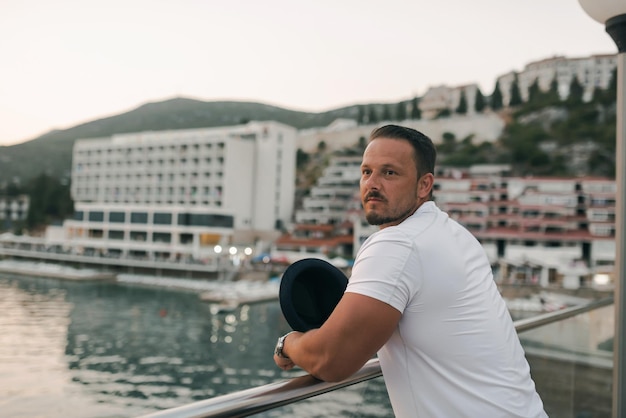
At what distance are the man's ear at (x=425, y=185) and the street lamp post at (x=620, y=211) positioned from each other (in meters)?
1.10

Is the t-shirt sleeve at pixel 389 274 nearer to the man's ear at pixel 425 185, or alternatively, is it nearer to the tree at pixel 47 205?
the man's ear at pixel 425 185

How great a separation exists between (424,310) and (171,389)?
64.8 feet

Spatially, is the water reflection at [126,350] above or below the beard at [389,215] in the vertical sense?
below

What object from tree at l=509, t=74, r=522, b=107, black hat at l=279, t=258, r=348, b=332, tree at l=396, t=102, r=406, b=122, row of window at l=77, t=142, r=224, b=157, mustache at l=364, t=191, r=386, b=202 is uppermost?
tree at l=509, t=74, r=522, b=107

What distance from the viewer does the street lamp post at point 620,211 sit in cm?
190

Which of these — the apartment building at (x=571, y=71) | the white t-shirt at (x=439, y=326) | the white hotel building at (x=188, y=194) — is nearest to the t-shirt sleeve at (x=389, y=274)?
the white t-shirt at (x=439, y=326)

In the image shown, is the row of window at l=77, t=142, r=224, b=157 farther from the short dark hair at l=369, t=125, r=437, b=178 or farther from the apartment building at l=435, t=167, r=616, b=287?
the short dark hair at l=369, t=125, r=437, b=178

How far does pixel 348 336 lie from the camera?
0.96 meters

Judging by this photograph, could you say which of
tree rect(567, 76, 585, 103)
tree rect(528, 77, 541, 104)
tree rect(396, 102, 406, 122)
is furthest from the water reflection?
tree rect(528, 77, 541, 104)

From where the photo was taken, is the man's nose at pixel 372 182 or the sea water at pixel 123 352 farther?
the sea water at pixel 123 352

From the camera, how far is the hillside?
115500mm

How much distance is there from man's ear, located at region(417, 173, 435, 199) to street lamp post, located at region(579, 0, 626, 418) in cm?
110

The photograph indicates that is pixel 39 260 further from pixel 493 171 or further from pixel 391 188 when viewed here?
pixel 391 188

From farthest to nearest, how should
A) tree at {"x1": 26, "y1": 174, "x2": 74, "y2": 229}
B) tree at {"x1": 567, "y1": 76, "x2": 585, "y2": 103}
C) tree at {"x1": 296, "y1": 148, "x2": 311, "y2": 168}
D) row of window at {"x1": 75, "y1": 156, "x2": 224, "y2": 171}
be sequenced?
1. tree at {"x1": 296, "y1": 148, "x2": 311, "y2": 168}
2. tree at {"x1": 567, "y1": 76, "x2": 585, "y2": 103}
3. tree at {"x1": 26, "y1": 174, "x2": 74, "y2": 229}
4. row of window at {"x1": 75, "y1": 156, "x2": 224, "y2": 171}
